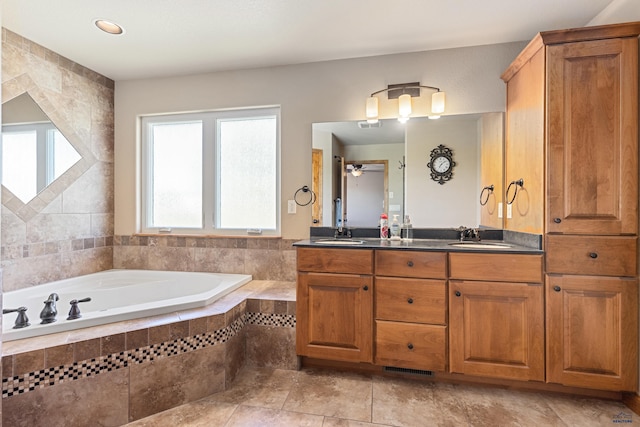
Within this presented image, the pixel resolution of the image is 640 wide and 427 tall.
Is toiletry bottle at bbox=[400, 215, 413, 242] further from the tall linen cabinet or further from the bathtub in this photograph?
the bathtub

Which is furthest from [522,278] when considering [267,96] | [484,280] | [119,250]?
[119,250]

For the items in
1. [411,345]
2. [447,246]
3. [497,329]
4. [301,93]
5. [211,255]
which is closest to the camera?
[497,329]

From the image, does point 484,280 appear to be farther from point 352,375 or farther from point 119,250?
point 119,250

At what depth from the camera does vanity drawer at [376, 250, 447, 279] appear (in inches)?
75.3

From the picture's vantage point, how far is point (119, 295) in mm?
2535

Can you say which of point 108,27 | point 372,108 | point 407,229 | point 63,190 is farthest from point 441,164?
point 63,190

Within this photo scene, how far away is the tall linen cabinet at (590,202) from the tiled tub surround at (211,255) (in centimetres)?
186

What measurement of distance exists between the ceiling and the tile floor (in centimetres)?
238

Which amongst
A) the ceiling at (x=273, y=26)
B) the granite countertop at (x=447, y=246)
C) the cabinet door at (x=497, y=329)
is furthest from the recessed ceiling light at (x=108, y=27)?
the cabinet door at (x=497, y=329)

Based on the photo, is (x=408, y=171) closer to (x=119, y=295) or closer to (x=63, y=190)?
(x=119, y=295)

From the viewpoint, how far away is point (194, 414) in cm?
167

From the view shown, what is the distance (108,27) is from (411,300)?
2747mm

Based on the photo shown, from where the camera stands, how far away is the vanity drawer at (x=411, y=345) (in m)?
1.90

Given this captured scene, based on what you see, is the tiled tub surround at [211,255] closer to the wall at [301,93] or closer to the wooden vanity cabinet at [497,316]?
the wall at [301,93]
